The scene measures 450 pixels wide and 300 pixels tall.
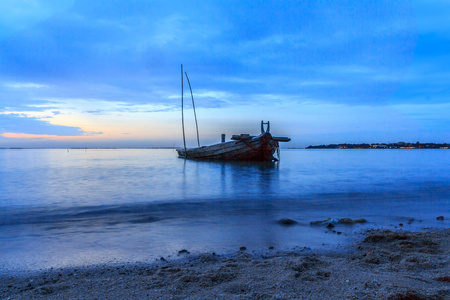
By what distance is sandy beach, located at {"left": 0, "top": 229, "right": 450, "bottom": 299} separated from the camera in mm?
3168

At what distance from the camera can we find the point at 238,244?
5.64 m

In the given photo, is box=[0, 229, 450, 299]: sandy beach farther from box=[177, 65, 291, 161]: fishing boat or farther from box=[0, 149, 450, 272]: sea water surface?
box=[177, 65, 291, 161]: fishing boat

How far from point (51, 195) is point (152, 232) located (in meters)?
8.58

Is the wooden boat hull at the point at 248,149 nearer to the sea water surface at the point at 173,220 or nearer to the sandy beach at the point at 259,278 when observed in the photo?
the sea water surface at the point at 173,220

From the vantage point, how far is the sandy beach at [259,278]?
3.17 meters

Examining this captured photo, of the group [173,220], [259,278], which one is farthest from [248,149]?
[259,278]

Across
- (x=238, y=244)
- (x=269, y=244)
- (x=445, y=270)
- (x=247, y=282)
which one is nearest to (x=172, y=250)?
(x=238, y=244)

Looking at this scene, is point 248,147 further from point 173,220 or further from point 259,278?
point 259,278

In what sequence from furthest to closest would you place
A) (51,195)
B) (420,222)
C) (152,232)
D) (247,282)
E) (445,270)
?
(51,195) < (420,222) < (152,232) < (445,270) < (247,282)

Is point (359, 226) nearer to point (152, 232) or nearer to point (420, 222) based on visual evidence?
point (420, 222)

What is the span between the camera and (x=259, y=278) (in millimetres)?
3590

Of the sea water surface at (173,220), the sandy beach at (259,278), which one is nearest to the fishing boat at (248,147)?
the sea water surface at (173,220)

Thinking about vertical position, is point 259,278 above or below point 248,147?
below

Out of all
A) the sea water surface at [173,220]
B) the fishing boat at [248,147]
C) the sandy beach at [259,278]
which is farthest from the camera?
the fishing boat at [248,147]
